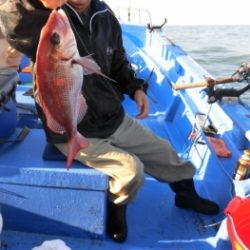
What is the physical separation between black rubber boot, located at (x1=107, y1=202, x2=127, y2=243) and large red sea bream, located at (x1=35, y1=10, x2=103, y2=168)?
0.67m

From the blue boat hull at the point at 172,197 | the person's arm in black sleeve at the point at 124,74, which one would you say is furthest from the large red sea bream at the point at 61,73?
the person's arm in black sleeve at the point at 124,74

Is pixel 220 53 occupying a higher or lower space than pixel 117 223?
lower

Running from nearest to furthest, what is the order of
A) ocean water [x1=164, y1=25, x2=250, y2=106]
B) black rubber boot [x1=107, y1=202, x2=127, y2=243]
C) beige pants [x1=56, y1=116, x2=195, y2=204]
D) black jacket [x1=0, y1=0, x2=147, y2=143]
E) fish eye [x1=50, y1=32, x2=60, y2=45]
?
fish eye [x1=50, y1=32, x2=60, y2=45]
black jacket [x1=0, y1=0, x2=147, y2=143]
beige pants [x1=56, y1=116, x2=195, y2=204]
black rubber boot [x1=107, y1=202, x2=127, y2=243]
ocean water [x1=164, y1=25, x2=250, y2=106]

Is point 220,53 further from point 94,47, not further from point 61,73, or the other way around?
point 61,73

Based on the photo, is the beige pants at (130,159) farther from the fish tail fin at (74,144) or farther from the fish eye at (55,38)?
the fish eye at (55,38)

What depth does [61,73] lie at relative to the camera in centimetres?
166

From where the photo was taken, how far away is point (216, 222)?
2740 mm

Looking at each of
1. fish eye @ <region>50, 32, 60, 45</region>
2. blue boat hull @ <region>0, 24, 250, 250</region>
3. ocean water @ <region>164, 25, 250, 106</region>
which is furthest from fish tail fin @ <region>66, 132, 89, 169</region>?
ocean water @ <region>164, 25, 250, 106</region>

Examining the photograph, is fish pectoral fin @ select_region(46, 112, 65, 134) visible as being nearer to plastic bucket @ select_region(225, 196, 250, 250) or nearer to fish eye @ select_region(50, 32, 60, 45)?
fish eye @ select_region(50, 32, 60, 45)

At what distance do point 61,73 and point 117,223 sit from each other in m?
1.20

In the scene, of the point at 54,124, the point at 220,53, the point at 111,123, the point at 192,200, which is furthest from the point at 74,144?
the point at 220,53

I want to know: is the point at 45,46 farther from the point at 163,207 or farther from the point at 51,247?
the point at 163,207

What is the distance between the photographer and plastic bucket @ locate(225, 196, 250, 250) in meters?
2.05

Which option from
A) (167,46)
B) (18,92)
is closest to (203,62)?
(167,46)
